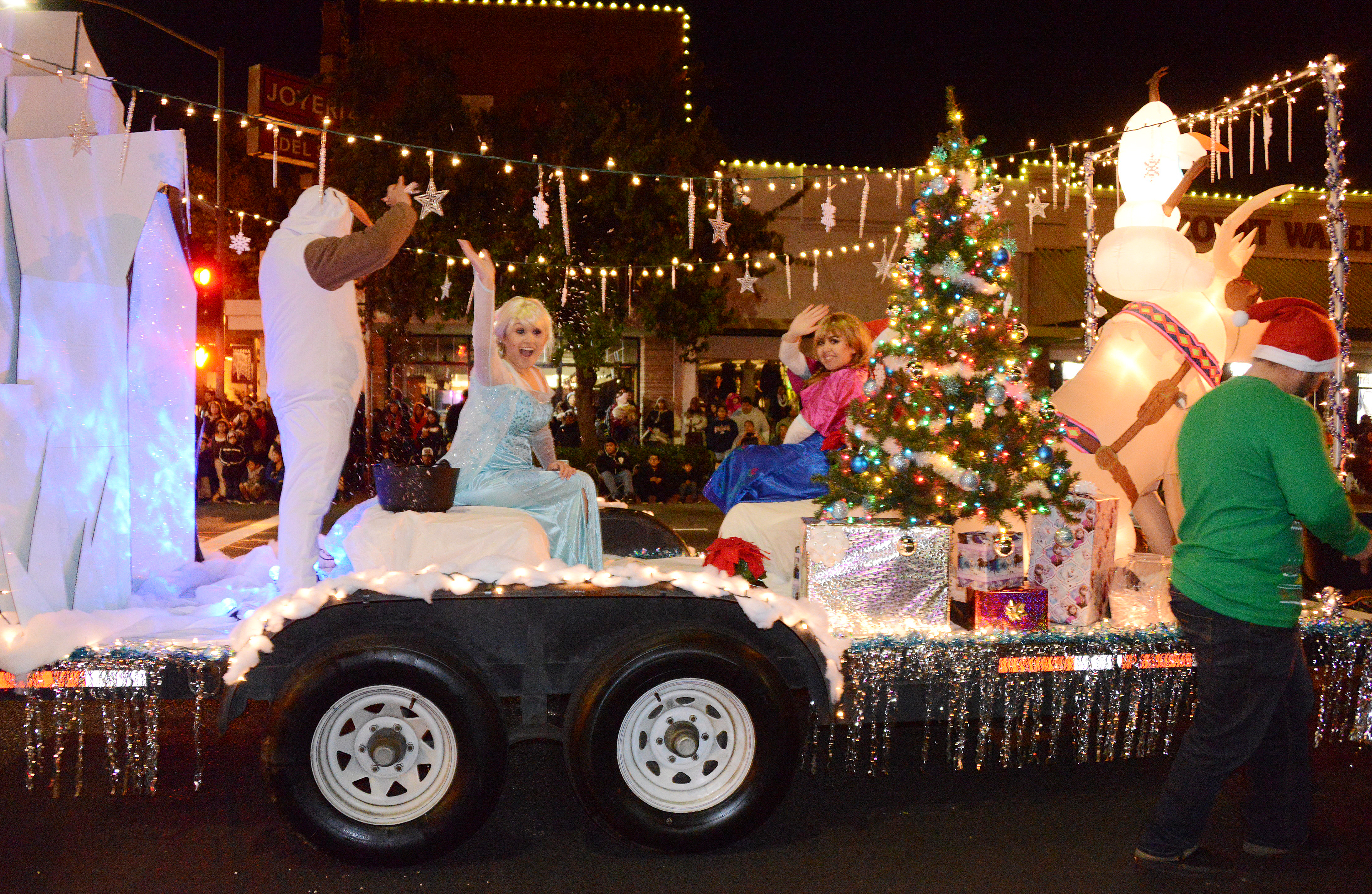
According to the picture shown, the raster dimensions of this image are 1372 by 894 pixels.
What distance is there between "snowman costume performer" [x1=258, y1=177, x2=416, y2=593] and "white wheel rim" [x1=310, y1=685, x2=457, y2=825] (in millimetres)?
1051

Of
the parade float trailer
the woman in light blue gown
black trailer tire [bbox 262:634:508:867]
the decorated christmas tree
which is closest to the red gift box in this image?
the parade float trailer

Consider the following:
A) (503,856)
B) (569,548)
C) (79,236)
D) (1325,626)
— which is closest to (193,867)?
(503,856)

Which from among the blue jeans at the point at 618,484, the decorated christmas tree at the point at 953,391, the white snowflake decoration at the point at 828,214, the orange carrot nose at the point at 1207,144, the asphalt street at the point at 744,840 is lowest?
the asphalt street at the point at 744,840

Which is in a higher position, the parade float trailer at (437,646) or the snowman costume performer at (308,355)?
the snowman costume performer at (308,355)

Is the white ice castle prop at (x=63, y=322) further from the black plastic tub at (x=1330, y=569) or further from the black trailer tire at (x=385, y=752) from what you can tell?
the black plastic tub at (x=1330, y=569)

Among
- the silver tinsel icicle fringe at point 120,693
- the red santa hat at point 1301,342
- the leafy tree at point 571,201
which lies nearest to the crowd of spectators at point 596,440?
the leafy tree at point 571,201

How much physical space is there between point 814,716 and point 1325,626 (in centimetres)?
212

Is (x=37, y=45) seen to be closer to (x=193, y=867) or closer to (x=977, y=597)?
(x=193, y=867)

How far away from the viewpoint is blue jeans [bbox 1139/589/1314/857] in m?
3.41

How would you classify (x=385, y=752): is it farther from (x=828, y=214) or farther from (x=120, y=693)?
(x=828, y=214)

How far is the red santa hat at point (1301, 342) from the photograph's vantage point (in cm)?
351

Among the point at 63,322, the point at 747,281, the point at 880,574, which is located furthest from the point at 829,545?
the point at 747,281

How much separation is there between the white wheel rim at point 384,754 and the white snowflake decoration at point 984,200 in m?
3.45

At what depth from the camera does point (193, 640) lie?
3842 millimetres
